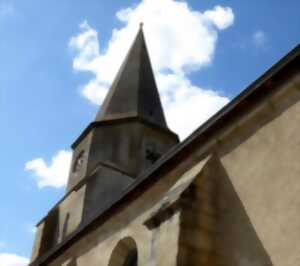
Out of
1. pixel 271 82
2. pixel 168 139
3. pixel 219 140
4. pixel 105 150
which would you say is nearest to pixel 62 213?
pixel 105 150

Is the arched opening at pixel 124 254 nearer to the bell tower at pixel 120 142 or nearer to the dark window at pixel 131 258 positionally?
the dark window at pixel 131 258

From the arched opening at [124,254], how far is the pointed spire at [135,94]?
26.0 ft

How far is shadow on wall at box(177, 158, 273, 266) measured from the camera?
5.67 meters

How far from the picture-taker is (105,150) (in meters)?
15.2

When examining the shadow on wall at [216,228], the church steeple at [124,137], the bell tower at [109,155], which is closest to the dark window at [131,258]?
the shadow on wall at [216,228]

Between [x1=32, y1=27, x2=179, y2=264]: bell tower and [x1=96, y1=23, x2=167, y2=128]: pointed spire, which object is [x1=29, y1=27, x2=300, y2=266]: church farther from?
Result: [x1=96, y1=23, x2=167, y2=128]: pointed spire

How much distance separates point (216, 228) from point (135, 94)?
11577 mm

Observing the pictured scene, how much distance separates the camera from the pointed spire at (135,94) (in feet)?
54.4

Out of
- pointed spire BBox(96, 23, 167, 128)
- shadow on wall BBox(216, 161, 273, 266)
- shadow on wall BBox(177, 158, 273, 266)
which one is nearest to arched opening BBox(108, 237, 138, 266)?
shadow on wall BBox(177, 158, 273, 266)

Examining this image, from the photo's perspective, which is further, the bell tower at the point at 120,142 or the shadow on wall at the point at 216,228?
the bell tower at the point at 120,142

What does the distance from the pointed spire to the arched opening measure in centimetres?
791

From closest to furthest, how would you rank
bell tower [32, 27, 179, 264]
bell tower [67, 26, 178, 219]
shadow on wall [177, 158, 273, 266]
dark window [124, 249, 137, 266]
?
shadow on wall [177, 158, 273, 266] → dark window [124, 249, 137, 266] → bell tower [32, 27, 179, 264] → bell tower [67, 26, 178, 219]

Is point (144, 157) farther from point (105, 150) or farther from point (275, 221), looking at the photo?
point (275, 221)

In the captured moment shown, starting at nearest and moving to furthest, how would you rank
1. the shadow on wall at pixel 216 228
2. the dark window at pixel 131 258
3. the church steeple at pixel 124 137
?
the shadow on wall at pixel 216 228
the dark window at pixel 131 258
the church steeple at pixel 124 137
